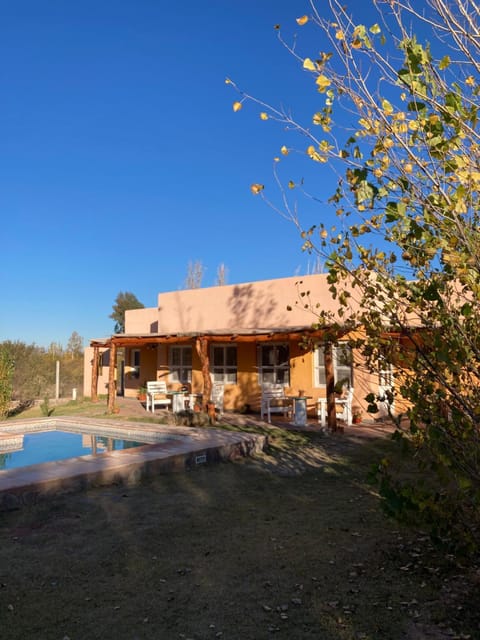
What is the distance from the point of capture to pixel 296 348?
15.9m

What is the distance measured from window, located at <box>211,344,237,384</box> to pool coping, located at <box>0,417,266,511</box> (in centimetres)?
565

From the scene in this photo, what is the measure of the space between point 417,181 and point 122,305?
44362 millimetres

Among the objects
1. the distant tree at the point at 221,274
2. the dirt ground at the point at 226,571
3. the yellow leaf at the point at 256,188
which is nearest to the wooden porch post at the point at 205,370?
the dirt ground at the point at 226,571

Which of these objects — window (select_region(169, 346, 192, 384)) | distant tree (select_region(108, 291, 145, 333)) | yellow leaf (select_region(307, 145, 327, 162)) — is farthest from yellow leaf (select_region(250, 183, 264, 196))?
distant tree (select_region(108, 291, 145, 333))

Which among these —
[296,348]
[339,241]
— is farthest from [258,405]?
[339,241]

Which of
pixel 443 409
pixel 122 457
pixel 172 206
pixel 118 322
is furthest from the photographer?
pixel 118 322

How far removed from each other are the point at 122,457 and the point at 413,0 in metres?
7.53

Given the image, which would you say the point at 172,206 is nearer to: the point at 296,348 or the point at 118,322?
the point at 296,348

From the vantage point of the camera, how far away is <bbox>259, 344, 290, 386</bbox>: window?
16359 mm

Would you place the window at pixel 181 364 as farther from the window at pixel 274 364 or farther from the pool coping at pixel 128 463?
the pool coping at pixel 128 463

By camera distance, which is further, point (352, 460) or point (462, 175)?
point (352, 460)

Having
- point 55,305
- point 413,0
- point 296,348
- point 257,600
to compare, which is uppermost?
point 55,305

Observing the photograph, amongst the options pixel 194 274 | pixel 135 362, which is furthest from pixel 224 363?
pixel 194 274

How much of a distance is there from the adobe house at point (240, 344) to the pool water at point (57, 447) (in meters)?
3.60
